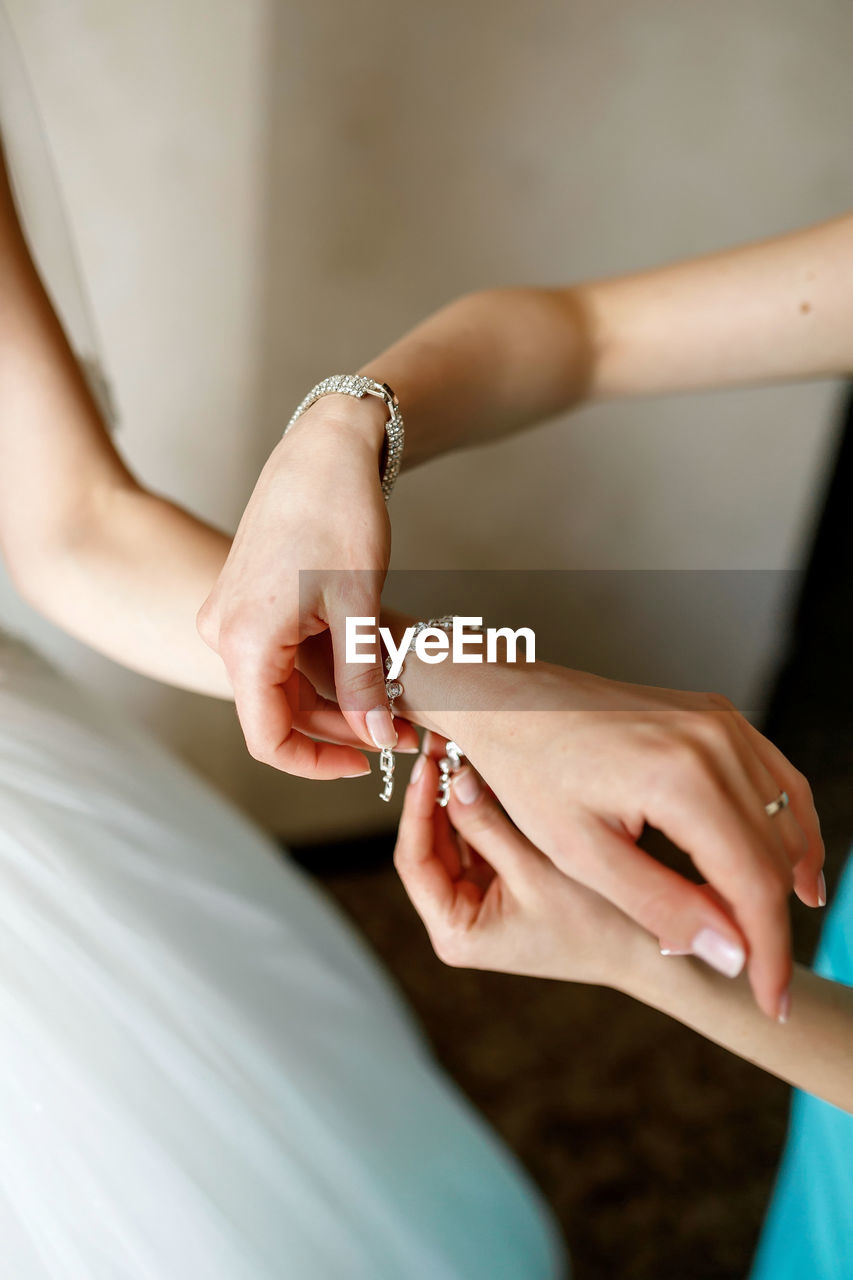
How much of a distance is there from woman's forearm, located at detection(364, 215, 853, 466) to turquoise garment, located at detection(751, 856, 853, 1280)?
0.40 meters

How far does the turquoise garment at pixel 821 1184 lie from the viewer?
2.00 ft

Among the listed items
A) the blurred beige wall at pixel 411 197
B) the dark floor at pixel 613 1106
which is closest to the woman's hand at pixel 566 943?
the blurred beige wall at pixel 411 197

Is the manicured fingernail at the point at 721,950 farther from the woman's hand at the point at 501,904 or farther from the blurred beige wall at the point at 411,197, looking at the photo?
the blurred beige wall at the point at 411,197

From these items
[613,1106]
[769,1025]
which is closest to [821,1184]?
[769,1025]

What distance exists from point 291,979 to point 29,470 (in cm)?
47

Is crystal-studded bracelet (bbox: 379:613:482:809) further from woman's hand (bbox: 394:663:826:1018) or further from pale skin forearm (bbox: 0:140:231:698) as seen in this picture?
pale skin forearm (bbox: 0:140:231:698)

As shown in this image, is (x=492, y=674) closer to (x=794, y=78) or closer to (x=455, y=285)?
(x=455, y=285)

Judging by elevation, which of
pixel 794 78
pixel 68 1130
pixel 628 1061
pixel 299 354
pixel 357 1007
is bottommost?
pixel 628 1061

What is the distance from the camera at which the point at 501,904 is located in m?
0.55

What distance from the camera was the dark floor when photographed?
1.24 m

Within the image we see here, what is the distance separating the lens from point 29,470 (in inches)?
28.8

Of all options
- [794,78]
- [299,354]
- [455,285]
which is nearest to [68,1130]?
[299,354]

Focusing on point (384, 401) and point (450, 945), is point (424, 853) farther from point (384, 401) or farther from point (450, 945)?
point (384, 401)

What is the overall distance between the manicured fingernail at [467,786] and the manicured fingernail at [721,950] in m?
0.17
